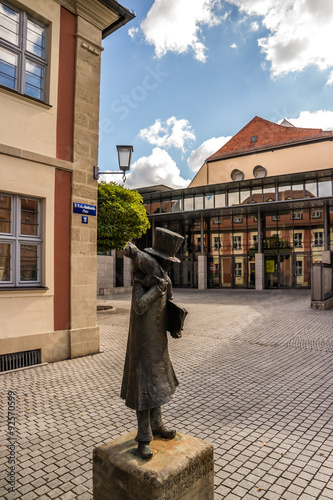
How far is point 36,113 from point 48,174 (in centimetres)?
127

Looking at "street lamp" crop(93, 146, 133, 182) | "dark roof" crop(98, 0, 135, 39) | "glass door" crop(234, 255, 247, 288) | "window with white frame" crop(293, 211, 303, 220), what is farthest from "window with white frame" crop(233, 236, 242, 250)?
"dark roof" crop(98, 0, 135, 39)

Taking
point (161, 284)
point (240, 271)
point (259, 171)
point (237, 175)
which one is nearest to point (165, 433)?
point (161, 284)

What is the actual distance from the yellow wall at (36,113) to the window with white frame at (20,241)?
3.74ft

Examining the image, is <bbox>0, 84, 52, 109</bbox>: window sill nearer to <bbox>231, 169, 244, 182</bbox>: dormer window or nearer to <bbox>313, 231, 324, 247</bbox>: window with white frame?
<bbox>313, 231, 324, 247</bbox>: window with white frame

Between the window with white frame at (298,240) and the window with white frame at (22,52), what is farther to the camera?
the window with white frame at (298,240)

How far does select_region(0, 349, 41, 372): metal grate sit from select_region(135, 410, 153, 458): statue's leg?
5.24 m

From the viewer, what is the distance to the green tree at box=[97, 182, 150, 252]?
15.4 metres

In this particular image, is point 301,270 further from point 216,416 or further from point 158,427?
point 158,427

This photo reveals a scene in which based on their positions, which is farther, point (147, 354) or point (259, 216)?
point (259, 216)

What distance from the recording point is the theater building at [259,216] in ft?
88.5

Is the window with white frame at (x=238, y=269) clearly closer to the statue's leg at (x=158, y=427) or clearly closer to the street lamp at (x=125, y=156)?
the street lamp at (x=125, y=156)

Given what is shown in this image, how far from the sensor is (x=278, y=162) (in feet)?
110

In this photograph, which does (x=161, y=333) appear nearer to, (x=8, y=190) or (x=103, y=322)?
(x=8, y=190)

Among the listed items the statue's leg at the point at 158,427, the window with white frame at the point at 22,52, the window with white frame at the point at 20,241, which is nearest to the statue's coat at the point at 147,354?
the statue's leg at the point at 158,427
